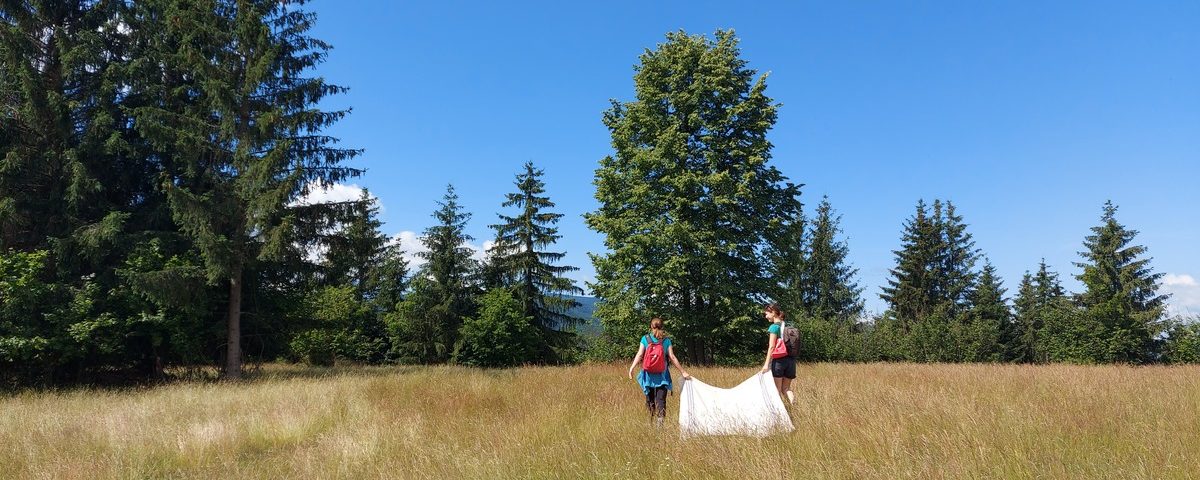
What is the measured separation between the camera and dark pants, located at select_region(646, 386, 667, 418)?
7.46 m

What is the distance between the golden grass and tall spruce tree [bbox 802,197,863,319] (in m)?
33.9

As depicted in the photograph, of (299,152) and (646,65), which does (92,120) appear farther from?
(646,65)

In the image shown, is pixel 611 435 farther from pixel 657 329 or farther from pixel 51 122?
pixel 51 122

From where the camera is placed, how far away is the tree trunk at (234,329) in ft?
53.9

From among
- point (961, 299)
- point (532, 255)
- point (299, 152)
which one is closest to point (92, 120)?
point (299, 152)

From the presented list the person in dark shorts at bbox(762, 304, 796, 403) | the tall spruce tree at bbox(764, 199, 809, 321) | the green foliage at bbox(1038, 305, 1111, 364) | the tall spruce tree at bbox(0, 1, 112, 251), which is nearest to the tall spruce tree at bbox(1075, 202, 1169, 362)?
the green foliage at bbox(1038, 305, 1111, 364)

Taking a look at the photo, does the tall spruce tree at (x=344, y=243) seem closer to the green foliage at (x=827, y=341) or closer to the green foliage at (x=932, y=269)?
the green foliage at (x=827, y=341)

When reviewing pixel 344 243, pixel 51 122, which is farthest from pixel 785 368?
pixel 51 122

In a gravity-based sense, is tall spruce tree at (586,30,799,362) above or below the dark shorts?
above

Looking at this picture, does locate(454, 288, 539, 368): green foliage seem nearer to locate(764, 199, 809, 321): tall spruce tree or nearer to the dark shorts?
locate(764, 199, 809, 321): tall spruce tree

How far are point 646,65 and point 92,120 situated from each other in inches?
655

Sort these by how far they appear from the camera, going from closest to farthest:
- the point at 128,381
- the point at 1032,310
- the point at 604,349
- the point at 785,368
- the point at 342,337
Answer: the point at 785,368
the point at 128,381
the point at 342,337
the point at 604,349
the point at 1032,310

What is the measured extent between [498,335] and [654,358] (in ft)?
74.9

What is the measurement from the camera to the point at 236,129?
16250 millimetres
